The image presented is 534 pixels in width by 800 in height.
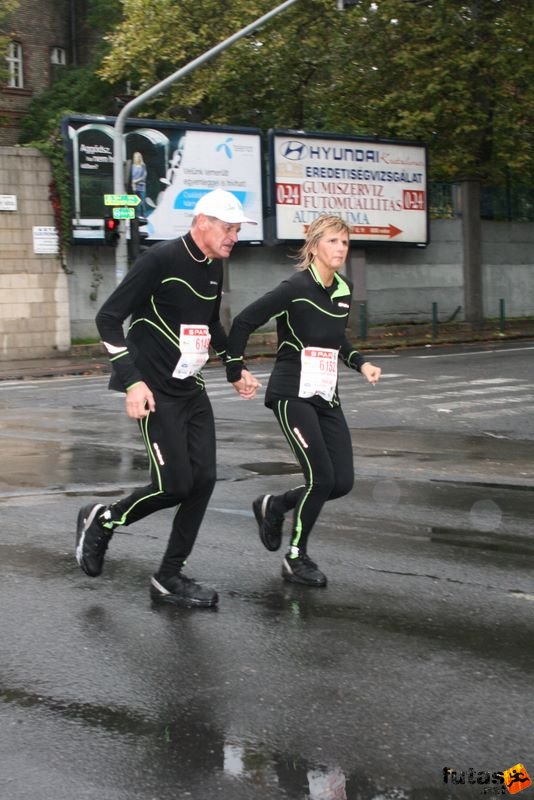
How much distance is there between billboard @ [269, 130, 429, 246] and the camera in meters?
32.0

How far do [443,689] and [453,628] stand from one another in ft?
2.84

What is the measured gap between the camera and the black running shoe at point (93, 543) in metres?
6.23

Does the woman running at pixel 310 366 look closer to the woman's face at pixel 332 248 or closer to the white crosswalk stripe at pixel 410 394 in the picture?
the woman's face at pixel 332 248

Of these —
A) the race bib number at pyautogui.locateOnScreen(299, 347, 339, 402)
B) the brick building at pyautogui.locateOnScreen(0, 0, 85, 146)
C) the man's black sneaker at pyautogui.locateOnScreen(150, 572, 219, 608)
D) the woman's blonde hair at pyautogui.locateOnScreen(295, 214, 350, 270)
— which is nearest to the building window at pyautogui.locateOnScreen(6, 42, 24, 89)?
the brick building at pyautogui.locateOnScreen(0, 0, 85, 146)

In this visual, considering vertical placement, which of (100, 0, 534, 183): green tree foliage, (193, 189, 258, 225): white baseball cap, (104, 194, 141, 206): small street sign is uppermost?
(100, 0, 534, 183): green tree foliage

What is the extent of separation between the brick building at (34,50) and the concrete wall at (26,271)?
23.9 meters

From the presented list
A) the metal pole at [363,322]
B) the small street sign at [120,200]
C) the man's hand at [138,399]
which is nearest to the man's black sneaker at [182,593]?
the man's hand at [138,399]

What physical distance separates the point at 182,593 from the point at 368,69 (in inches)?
1203

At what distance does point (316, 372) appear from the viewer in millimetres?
6512

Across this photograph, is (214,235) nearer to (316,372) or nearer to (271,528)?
(316,372)

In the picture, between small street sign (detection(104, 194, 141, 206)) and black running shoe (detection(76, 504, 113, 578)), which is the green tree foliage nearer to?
small street sign (detection(104, 194, 141, 206))

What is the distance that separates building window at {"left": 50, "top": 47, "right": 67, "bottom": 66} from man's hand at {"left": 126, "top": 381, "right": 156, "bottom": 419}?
5055cm

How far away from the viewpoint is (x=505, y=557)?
7.01m

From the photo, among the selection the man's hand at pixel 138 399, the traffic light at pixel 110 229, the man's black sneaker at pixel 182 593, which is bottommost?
the man's black sneaker at pixel 182 593
